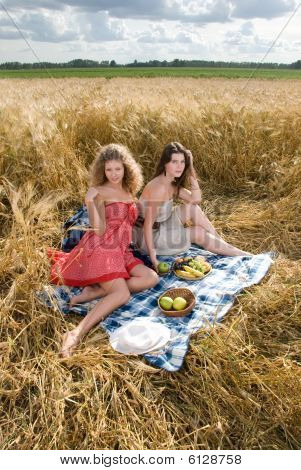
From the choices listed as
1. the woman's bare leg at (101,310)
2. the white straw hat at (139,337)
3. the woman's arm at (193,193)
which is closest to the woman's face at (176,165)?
the woman's arm at (193,193)

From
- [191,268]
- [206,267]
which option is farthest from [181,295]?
[206,267]

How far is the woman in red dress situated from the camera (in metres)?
2.94

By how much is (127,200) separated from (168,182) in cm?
51

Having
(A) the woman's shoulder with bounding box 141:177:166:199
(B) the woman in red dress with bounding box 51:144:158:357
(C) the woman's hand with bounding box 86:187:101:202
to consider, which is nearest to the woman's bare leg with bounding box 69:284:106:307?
(B) the woman in red dress with bounding box 51:144:158:357

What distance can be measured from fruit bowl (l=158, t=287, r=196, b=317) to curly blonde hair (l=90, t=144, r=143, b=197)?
0.92 m

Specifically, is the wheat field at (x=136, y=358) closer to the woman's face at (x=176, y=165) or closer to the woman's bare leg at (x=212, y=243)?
the woman's bare leg at (x=212, y=243)

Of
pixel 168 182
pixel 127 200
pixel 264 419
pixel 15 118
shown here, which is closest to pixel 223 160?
pixel 168 182

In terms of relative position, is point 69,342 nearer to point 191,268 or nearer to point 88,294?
point 88,294

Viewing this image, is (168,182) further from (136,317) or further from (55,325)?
(55,325)

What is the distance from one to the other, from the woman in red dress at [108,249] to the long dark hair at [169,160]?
0.32 m

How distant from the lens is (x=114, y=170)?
316 cm

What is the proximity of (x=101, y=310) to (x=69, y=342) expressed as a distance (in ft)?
1.15

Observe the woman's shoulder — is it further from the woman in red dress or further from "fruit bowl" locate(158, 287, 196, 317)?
"fruit bowl" locate(158, 287, 196, 317)

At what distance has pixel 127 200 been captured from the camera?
3291 mm
